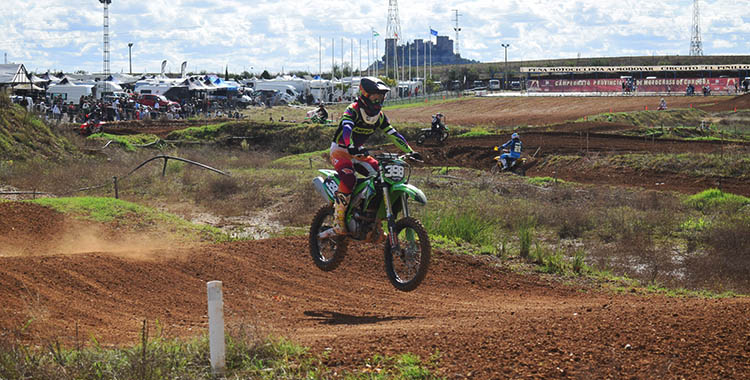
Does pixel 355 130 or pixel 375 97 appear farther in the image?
pixel 355 130

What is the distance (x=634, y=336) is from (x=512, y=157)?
79.7ft

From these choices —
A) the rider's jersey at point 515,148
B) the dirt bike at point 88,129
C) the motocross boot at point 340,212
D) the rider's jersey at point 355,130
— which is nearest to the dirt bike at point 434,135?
the rider's jersey at point 515,148

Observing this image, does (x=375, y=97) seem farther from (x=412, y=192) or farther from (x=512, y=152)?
(x=512, y=152)

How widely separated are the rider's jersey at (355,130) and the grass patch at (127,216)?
5318 millimetres

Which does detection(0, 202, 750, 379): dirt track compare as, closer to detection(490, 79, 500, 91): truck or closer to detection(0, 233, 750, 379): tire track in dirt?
detection(0, 233, 750, 379): tire track in dirt

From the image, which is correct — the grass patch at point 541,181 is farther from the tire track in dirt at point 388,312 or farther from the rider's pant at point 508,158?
the tire track in dirt at point 388,312

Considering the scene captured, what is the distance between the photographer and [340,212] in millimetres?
9930

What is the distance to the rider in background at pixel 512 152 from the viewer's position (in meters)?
29.8

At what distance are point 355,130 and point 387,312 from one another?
2.40 metres

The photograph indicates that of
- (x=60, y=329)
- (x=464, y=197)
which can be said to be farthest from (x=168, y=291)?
(x=464, y=197)

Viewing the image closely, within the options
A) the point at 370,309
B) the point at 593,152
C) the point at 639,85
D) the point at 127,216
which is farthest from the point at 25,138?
the point at 639,85

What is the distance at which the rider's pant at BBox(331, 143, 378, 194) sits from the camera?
974 centimetres

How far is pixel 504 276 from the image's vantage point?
12.0 m

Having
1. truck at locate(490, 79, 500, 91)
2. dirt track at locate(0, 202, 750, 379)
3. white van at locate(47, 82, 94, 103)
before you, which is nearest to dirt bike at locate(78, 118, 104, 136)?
white van at locate(47, 82, 94, 103)
